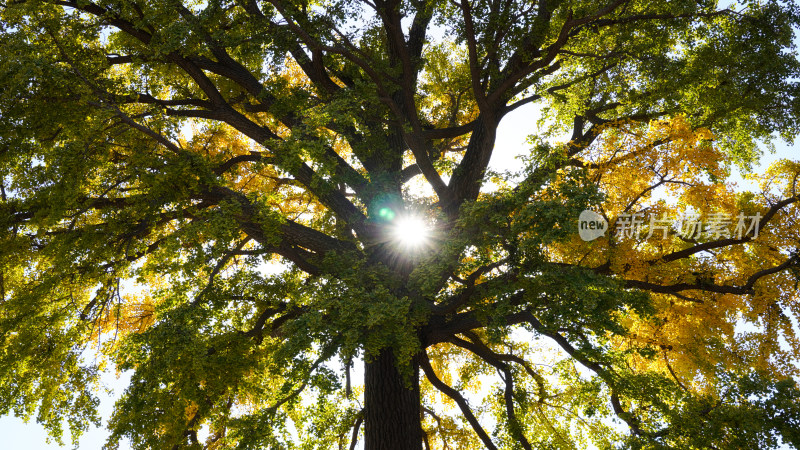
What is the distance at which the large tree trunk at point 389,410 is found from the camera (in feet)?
25.3

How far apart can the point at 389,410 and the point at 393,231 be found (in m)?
2.82

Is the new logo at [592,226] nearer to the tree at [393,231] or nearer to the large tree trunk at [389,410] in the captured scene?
the tree at [393,231]

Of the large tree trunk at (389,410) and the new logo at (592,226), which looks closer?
the new logo at (592,226)

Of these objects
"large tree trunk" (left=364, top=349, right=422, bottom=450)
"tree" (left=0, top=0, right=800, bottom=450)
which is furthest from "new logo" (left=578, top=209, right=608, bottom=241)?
"large tree trunk" (left=364, top=349, right=422, bottom=450)

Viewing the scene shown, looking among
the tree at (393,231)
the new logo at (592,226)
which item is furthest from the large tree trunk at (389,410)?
the new logo at (592,226)

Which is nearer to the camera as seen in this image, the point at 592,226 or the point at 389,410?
the point at 592,226

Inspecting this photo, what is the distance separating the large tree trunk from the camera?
25.3 feet

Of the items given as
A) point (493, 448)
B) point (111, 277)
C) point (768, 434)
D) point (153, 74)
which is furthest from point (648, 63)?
point (111, 277)

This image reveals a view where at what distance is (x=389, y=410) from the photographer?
795 centimetres

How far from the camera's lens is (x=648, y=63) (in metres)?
8.46

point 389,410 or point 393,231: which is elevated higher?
point 393,231

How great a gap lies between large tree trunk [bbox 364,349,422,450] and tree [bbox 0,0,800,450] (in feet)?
0.11

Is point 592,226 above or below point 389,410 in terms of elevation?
above

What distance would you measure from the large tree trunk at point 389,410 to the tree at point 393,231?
3 centimetres
